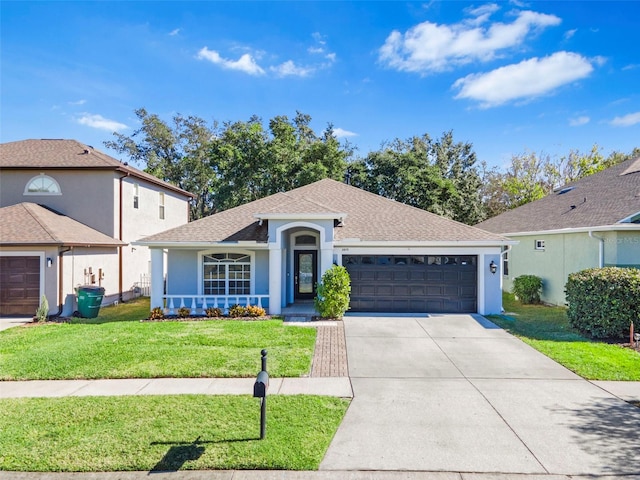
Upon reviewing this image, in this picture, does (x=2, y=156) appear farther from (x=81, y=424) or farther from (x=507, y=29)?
(x=507, y=29)

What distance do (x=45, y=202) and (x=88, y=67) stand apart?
20.4 ft

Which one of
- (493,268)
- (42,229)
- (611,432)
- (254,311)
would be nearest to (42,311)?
(42,229)

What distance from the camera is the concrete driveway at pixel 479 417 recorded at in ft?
14.7

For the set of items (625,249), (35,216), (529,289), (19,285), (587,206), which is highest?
(587,206)

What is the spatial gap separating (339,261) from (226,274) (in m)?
4.33

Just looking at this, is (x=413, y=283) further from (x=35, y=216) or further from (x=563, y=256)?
(x=35, y=216)

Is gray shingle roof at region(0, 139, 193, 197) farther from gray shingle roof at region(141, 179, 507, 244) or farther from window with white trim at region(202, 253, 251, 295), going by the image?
window with white trim at region(202, 253, 251, 295)

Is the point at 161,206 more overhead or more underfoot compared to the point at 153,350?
more overhead

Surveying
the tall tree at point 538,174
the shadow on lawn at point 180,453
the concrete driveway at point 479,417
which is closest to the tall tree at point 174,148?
the tall tree at point 538,174

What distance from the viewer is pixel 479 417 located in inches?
219

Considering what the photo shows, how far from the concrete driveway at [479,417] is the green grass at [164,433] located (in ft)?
1.57

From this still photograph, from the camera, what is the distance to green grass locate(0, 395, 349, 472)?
14.3ft

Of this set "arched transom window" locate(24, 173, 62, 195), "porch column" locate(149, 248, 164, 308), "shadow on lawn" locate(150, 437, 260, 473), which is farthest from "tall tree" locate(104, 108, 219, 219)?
"shadow on lawn" locate(150, 437, 260, 473)

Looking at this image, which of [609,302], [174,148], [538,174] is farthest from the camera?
[174,148]
